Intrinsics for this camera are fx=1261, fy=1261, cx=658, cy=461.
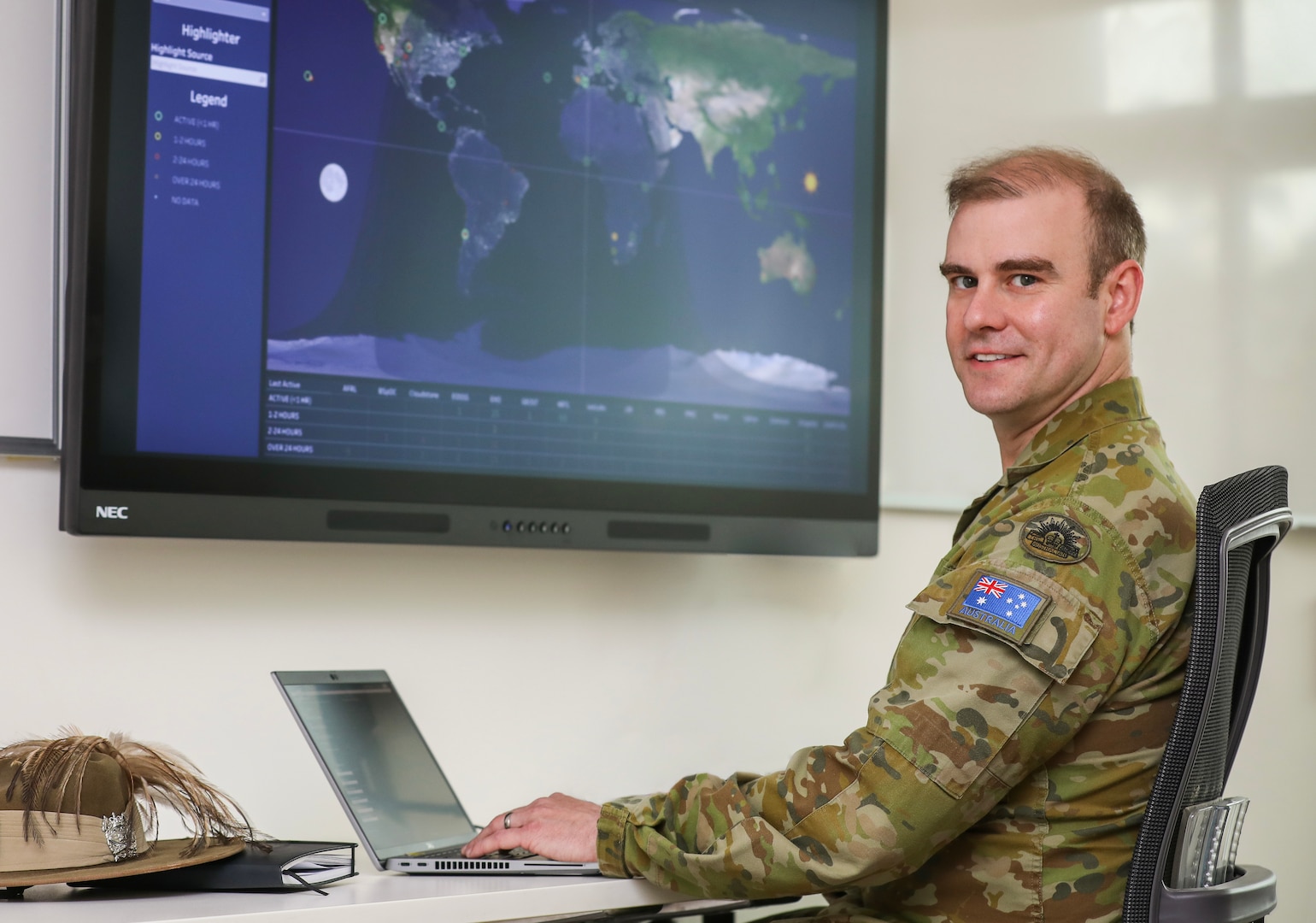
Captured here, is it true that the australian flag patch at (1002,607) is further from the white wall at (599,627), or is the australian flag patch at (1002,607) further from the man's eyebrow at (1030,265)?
the white wall at (599,627)

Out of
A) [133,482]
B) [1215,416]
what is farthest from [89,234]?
[1215,416]

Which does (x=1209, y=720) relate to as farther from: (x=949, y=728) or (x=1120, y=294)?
(x=1120, y=294)

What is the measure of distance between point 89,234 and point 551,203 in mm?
716

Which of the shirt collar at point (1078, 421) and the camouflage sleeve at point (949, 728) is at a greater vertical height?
the shirt collar at point (1078, 421)

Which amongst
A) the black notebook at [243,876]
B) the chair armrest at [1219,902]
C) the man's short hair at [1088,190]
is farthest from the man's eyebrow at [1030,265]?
the black notebook at [243,876]

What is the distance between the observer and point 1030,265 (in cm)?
167

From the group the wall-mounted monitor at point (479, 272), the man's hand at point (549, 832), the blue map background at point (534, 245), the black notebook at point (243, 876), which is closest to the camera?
the black notebook at point (243, 876)

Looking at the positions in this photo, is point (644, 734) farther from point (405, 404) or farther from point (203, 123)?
point (203, 123)

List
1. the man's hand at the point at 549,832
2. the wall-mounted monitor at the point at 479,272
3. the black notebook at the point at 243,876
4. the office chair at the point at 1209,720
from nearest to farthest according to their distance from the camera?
the office chair at the point at 1209,720, the black notebook at the point at 243,876, the man's hand at the point at 549,832, the wall-mounted monitor at the point at 479,272

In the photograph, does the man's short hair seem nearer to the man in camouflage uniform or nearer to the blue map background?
the man in camouflage uniform

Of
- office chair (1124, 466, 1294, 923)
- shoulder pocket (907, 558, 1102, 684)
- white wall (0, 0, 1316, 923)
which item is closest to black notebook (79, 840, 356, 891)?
white wall (0, 0, 1316, 923)

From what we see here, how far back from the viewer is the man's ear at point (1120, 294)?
5.55 feet

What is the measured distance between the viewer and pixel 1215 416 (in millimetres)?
2896

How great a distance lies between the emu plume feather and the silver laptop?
0.14m
